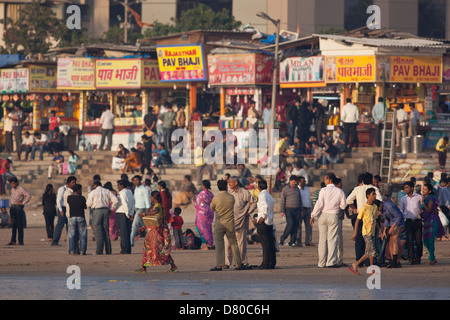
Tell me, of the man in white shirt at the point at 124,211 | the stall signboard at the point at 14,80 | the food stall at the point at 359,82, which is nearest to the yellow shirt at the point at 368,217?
the man in white shirt at the point at 124,211

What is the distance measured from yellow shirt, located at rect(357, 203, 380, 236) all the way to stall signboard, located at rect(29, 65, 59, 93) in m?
27.6

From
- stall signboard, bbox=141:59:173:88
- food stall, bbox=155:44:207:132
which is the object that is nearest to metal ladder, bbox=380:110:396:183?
food stall, bbox=155:44:207:132

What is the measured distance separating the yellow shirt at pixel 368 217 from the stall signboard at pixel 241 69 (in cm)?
1937

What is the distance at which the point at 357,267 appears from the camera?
16.1 meters

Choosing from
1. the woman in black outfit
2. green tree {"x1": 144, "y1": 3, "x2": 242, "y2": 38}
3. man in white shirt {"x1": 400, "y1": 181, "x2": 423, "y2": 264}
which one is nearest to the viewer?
man in white shirt {"x1": 400, "y1": 181, "x2": 423, "y2": 264}

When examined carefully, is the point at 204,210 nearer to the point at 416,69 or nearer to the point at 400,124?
the point at 400,124

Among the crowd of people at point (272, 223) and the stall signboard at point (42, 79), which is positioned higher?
the stall signboard at point (42, 79)

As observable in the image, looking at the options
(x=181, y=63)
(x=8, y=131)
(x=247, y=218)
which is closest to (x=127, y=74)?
(x=181, y=63)

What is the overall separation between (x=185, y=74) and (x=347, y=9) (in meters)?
29.6

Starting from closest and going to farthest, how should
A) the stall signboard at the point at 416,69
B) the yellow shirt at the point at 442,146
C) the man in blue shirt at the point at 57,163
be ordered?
the yellow shirt at the point at 442,146
the stall signboard at the point at 416,69
the man in blue shirt at the point at 57,163

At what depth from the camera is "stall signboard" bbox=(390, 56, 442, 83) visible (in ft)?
104

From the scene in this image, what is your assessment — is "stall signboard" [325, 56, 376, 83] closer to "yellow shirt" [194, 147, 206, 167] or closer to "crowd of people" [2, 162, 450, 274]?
"yellow shirt" [194, 147, 206, 167]

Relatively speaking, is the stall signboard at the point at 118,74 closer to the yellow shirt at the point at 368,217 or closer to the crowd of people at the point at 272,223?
the crowd of people at the point at 272,223

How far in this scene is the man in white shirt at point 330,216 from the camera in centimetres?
1656
